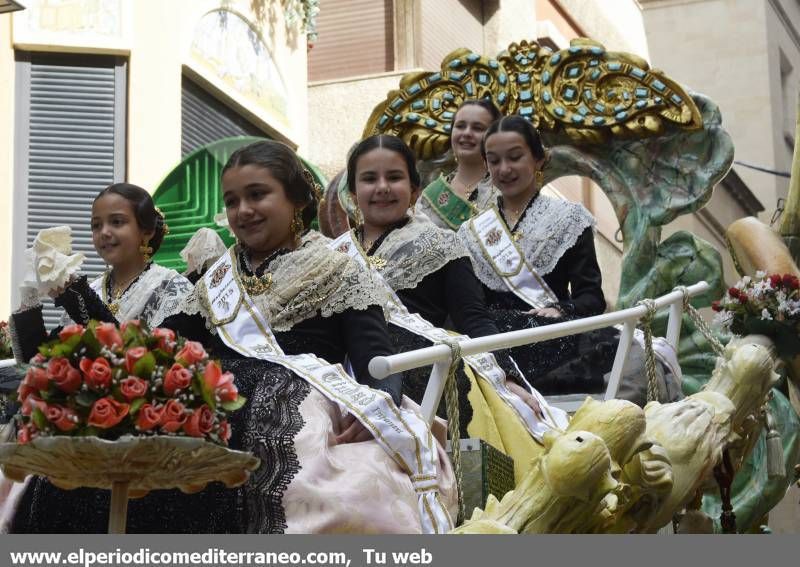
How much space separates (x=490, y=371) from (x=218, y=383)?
2.05 metres

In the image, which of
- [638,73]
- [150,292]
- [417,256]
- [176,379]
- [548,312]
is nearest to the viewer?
[176,379]

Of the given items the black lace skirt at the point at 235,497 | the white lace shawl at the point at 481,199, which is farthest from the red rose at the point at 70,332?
the white lace shawl at the point at 481,199

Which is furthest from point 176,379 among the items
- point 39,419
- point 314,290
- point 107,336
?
point 314,290

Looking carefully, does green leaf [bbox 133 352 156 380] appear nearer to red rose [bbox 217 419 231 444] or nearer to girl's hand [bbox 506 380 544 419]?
red rose [bbox 217 419 231 444]

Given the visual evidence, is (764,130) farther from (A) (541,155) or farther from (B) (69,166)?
(A) (541,155)

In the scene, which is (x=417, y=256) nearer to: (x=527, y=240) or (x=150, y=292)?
(x=150, y=292)

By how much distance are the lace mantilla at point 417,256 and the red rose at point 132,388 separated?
2429 millimetres

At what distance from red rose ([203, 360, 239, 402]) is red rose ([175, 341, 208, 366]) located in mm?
30

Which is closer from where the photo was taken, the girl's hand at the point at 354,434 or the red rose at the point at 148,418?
the red rose at the point at 148,418

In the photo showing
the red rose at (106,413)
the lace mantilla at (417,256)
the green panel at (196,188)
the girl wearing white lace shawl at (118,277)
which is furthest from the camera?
the green panel at (196,188)

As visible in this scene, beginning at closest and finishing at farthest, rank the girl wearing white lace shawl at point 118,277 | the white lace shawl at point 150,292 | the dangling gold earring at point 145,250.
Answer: the girl wearing white lace shawl at point 118,277
the white lace shawl at point 150,292
the dangling gold earring at point 145,250

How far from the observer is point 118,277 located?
632 centimetres

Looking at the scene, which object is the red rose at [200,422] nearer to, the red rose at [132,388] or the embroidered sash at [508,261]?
the red rose at [132,388]

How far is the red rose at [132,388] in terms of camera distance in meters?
3.34
